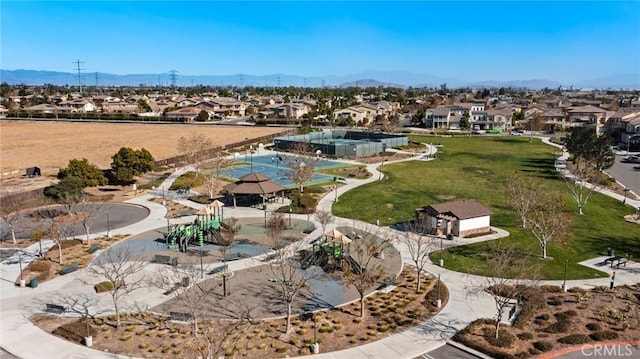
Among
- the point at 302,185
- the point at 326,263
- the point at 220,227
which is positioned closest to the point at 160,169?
the point at 302,185

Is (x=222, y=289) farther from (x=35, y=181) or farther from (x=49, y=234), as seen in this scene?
(x=35, y=181)

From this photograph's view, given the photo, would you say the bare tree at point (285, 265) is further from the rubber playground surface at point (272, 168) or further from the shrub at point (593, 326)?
the rubber playground surface at point (272, 168)

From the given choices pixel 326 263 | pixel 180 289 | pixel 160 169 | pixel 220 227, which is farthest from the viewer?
pixel 160 169

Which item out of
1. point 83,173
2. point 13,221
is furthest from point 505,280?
point 83,173

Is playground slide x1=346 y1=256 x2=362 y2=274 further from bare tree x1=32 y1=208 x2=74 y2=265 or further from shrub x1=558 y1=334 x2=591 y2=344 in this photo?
bare tree x1=32 y1=208 x2=74 y2=265

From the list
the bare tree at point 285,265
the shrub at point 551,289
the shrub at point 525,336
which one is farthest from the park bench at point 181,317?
the shrub at point 551,289
